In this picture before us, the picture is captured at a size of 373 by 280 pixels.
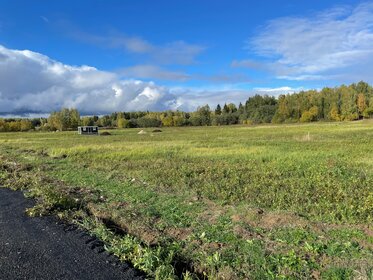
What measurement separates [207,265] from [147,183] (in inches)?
295

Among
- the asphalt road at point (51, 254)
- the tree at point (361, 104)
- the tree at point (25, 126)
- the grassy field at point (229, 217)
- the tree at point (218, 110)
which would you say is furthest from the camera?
the tree at point (218, 110)

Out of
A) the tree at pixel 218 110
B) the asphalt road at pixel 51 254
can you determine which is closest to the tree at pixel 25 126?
the tree at pixel 218 110

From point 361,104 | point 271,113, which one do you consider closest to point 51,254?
point 361,104

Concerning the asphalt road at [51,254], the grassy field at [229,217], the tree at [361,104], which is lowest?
the grassy field at [229,217]

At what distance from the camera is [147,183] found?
12.9 metres

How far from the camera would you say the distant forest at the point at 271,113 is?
121125 millimetres

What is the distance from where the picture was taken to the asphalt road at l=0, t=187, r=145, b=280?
16.8 feet

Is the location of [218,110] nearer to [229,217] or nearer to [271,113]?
[271,113]

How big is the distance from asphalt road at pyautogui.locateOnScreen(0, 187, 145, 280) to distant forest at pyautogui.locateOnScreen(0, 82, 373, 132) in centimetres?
12281

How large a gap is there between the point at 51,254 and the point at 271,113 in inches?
5686

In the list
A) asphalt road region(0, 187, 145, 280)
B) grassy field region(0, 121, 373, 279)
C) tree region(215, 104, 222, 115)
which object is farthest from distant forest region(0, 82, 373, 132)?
asphalt road region(0, 187, 145, 280)

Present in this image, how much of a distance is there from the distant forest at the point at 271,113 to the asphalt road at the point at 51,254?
12281 centimetres

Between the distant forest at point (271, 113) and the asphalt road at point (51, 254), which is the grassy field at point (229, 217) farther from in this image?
the distant forest at point (271, 113)

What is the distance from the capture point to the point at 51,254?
19.0 ft
